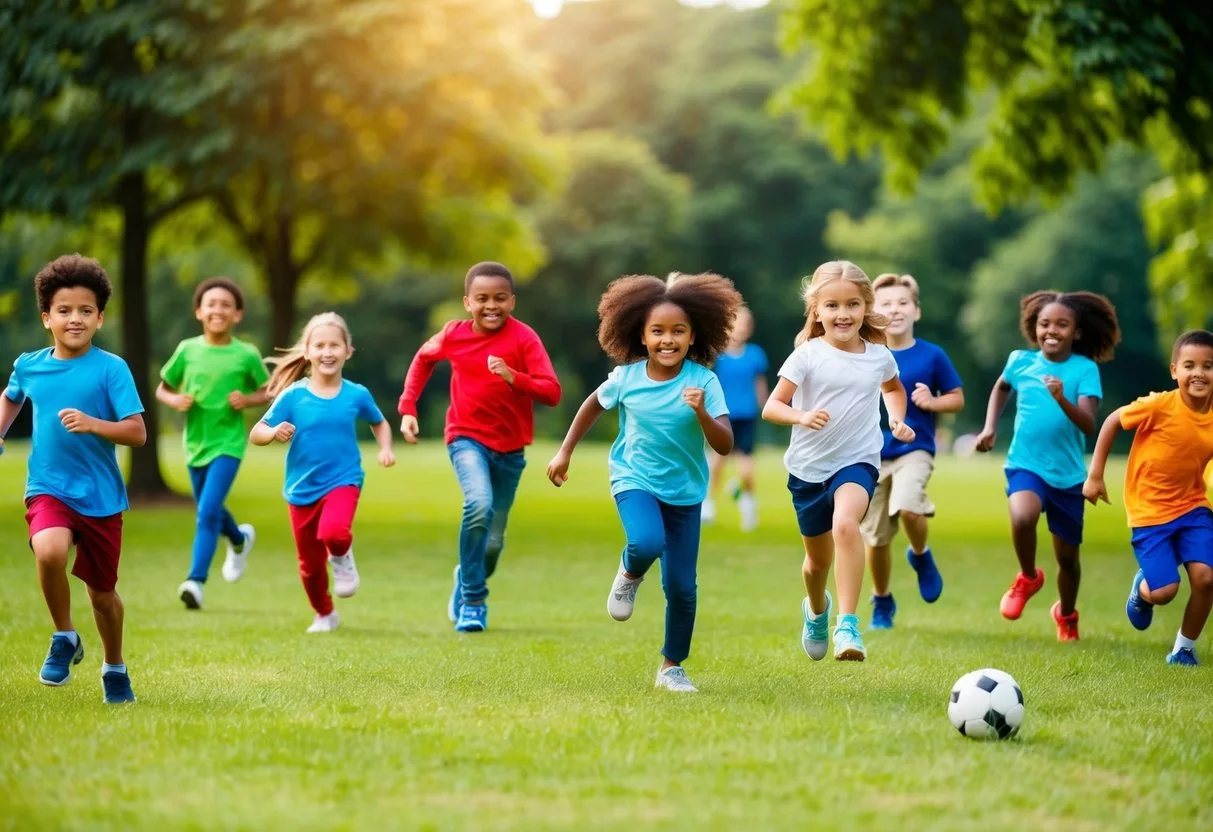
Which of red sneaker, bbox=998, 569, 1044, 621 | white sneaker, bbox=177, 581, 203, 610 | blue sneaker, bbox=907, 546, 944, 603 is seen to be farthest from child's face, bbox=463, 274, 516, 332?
red sneaker, bbox=998, 569, 1044, 621

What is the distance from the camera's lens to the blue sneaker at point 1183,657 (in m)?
8.75

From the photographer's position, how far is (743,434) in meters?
19.1

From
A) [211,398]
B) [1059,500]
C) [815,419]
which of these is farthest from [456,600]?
[1059,500]

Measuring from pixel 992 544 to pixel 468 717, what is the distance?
41.8 feet

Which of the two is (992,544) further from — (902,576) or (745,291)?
(745,291)

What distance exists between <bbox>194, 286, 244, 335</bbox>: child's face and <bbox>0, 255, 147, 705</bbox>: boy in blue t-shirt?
4.37 m

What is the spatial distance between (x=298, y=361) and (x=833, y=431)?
157 inches

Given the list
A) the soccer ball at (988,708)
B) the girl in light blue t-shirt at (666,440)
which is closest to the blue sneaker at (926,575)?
the girl in light blue t-shirt at (666,440)

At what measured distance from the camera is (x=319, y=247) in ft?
88.3

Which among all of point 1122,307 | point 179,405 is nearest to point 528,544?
point 179,405

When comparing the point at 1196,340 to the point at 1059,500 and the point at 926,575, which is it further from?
the point at 926,575

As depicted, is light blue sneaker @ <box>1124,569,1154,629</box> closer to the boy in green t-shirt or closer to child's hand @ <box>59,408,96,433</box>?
child's hand @ <box>59,408,96,433</box>

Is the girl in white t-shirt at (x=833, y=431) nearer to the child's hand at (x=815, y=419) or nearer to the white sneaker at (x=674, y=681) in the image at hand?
the child's hand at (x=815, y=419)

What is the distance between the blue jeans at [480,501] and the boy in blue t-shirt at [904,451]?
2390 millimetres
